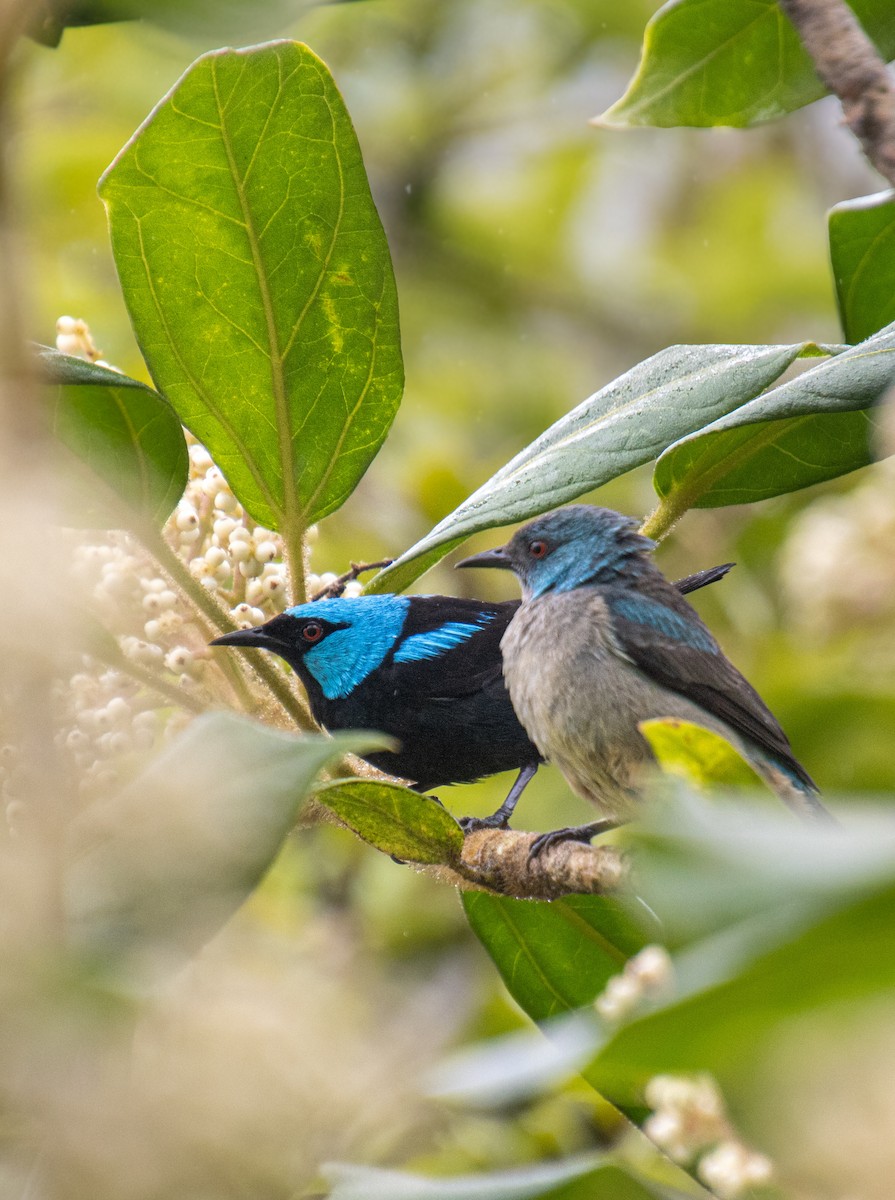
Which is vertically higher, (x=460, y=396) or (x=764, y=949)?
(x=764, y=949)

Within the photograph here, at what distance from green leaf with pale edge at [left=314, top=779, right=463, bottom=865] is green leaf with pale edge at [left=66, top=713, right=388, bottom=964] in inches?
16.3

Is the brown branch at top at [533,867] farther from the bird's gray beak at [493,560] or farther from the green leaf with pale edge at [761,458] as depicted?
the bird's gray beak at [493,560]

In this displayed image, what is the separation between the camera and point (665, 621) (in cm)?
322

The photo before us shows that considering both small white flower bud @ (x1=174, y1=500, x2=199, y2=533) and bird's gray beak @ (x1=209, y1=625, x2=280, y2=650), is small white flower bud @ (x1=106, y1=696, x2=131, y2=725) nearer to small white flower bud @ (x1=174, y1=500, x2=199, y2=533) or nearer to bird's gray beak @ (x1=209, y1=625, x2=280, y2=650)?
bird's gray beak @ (x1=209, y1=625, x2=280, y2=650)

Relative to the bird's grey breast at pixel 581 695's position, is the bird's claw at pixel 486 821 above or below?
below

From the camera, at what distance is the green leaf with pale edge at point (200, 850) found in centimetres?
142

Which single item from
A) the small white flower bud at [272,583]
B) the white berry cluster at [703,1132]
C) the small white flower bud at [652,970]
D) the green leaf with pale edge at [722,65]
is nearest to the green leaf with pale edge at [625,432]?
the small white flower bud at [272,583]

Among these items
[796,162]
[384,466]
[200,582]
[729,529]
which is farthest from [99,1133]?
[796,162]

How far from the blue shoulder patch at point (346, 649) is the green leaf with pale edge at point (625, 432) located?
3.44 ft

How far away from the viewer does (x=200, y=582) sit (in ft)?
7.72

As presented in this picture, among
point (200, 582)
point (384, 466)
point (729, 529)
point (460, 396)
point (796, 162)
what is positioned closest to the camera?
point (200, 582)

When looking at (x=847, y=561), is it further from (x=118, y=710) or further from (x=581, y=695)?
(x=118, y=710)

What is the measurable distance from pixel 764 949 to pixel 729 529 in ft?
13.5

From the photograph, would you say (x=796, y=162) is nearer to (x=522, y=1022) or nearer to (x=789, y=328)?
(x=789, y=328)
